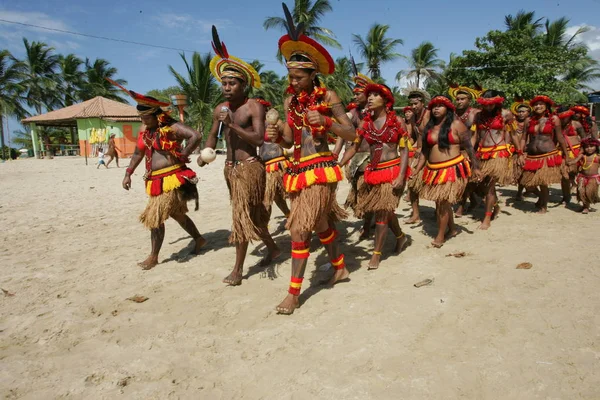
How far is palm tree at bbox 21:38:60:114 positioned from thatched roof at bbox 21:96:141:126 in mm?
6995

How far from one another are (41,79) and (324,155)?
1679 inches

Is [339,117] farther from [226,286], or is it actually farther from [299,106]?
[226,286]

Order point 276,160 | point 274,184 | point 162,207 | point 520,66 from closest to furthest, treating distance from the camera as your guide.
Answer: point 162,207 < point 274,184 < point 276,160 < point 520,66

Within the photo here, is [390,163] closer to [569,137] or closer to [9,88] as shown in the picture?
[569,137]

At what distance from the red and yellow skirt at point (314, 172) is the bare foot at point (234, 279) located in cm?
117

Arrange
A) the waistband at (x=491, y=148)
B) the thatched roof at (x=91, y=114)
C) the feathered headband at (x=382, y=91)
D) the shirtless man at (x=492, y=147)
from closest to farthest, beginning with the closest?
the feathered headband at (x=382, y=91)
the shirtless man at (x=492, y=147)
the waistband at (x=491, y=148)
the thatched roof at (x=91, y=114)

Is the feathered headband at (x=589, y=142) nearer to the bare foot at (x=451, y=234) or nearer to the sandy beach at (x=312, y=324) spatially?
the sandy beach at (x=312, y=324)

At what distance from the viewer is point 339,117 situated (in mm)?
3303

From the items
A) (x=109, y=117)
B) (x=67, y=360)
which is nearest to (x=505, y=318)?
(x=67, y=360)

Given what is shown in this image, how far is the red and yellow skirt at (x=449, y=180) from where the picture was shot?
474cm

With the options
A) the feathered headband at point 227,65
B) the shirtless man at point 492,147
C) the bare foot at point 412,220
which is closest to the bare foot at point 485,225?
the shirtless man at point 492,147

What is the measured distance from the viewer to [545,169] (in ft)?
22.1

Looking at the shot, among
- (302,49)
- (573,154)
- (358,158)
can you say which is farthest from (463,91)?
(302,49)

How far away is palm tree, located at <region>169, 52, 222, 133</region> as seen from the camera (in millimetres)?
29859
